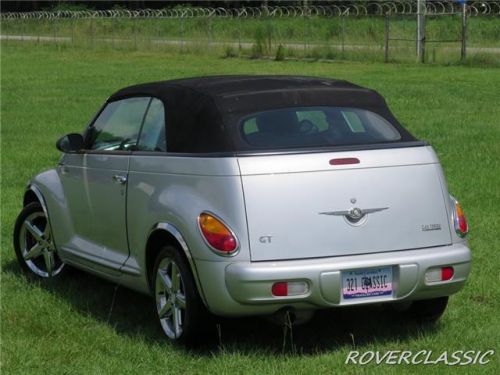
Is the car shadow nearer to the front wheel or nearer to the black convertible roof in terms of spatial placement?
the front wheel

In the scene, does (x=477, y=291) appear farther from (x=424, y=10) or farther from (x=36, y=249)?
(x=424, y=10)

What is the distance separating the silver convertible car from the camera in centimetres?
630

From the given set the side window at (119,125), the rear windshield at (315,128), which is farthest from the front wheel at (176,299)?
the side window at (119,125)

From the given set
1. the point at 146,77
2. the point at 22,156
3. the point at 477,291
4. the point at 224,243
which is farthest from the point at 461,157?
the point at 146,77

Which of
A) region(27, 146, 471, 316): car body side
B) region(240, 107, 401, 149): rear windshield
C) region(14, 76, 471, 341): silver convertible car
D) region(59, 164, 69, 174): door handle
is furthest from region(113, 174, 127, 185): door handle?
region(240, 107, 401, 149): rear windshield

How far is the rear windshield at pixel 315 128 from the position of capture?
671 cm

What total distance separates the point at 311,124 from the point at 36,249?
293 cm

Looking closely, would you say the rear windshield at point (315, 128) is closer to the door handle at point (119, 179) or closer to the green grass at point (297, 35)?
the door handle at point (119, 179)

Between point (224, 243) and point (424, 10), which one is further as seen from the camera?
point (424, 10)

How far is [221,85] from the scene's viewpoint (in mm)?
7238

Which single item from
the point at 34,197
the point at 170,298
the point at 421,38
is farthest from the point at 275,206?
the point at 421,38

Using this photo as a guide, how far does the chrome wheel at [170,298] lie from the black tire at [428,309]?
5.00 feet

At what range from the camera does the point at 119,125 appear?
7930mm

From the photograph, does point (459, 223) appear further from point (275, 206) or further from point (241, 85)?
point (241, 85)
